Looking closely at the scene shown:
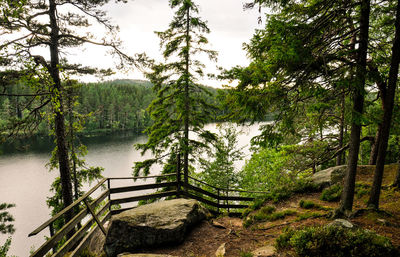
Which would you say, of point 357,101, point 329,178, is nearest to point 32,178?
point 329,178

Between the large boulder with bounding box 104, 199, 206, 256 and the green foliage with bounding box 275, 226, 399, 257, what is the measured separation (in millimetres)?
3019

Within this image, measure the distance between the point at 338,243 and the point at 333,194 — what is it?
14.8 feet

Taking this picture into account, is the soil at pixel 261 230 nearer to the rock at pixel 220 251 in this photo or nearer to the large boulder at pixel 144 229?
the rock at pixel 220 251

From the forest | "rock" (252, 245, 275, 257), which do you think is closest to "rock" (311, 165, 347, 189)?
the forest

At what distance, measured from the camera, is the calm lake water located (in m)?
19.1

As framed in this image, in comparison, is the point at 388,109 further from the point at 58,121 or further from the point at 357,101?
the point at 58,121

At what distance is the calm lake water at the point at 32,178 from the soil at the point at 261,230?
3.01m

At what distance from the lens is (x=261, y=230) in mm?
6211

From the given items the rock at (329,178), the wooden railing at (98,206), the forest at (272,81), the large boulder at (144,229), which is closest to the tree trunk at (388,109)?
the forest at (272,81)

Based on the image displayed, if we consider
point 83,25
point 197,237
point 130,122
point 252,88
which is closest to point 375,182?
point 252,88

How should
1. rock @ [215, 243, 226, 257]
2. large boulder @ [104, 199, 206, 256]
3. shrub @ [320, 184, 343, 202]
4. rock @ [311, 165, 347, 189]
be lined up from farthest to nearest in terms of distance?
rock @ [311, 165, 347, 189], shrub @ [320, 184, 343, 202], large boulder @ [104, 199, 206, 256], rock @ [215, 243, 226, 257]

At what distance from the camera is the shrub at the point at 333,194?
24.4 feet

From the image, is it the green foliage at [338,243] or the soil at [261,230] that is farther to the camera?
the soil at [261,230]

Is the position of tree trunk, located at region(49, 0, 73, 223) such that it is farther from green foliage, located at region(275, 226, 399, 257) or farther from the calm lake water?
green foliage, located at region(275, 226, 399, 257)
